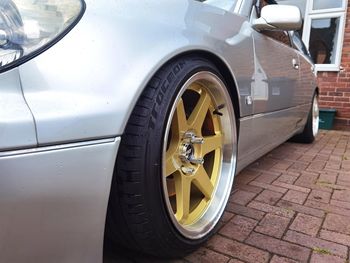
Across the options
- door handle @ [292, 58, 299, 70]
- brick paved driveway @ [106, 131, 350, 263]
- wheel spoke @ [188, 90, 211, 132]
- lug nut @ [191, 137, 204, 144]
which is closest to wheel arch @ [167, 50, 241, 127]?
wheel spoke @ [188, 90, 211, 132]

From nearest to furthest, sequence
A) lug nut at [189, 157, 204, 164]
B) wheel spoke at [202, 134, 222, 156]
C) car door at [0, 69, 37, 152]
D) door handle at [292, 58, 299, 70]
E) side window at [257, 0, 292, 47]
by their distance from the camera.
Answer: car door at [0, 69, 37, 152] → lug nut at [189, 157, 204, 164] → wheel spoke at [202, 134, 222, 156] → side window at [257, 0, 292, 47] → door handle at [292, 58, 299, 70]

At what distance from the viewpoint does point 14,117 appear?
2.51ft

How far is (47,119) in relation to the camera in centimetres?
81

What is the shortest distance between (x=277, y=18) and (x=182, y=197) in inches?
→ 51.7

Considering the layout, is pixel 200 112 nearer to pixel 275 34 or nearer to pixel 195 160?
pixel 195 160

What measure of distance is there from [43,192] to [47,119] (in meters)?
0.18

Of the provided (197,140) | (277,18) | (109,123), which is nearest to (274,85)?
(277,18)

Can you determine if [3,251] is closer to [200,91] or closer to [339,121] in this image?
[200,91]

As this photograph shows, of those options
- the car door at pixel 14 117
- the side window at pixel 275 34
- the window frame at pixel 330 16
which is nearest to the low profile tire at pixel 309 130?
the side window at pixel 275 34

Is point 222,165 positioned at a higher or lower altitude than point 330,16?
lower

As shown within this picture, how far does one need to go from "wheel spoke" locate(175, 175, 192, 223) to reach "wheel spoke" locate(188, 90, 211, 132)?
0.24 meters

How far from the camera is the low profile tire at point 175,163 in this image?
3.49 feet

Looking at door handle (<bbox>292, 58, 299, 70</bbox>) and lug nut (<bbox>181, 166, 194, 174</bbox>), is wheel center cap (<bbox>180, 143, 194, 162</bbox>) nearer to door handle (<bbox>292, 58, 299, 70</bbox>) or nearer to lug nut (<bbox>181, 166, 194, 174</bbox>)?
lug nut (<bbox>181, 166, 194, 174</bbox>)

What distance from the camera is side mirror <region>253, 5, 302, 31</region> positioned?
204cm
